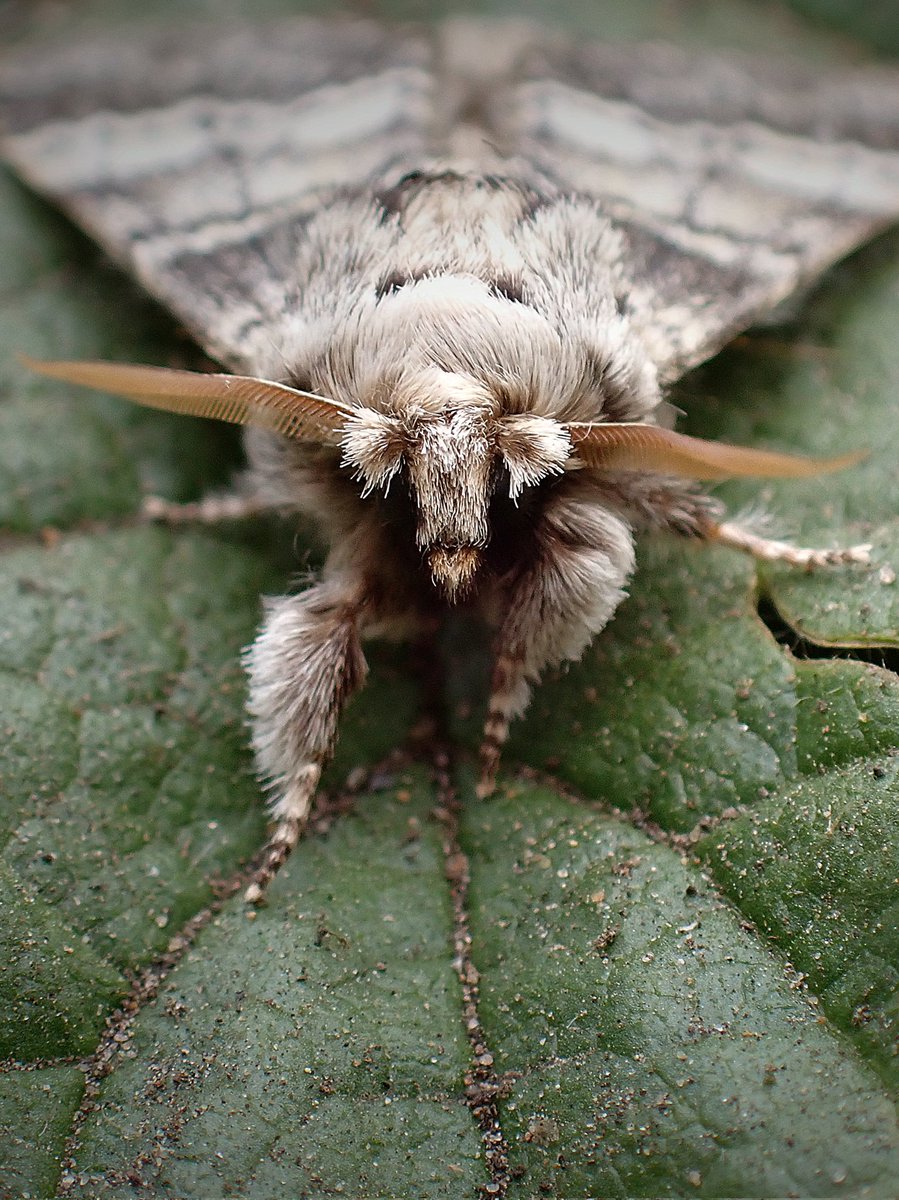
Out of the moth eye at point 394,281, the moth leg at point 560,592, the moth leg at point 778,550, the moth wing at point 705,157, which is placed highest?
the moth wing at point 705,157

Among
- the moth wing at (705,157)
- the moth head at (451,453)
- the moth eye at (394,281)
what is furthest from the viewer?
the moth wing at (705,157)

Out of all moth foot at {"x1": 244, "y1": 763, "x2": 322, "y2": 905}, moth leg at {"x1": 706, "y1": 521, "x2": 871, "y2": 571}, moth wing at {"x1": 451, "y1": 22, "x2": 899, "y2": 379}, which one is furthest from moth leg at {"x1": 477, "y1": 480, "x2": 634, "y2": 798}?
moth wing at {"x1": 451, "y1": 22, "x2": 899, "y2": 379}

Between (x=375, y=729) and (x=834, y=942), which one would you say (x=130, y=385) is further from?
(x=834, y=942)

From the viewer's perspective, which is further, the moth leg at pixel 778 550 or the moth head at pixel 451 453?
the moth leg at pixel 778 550

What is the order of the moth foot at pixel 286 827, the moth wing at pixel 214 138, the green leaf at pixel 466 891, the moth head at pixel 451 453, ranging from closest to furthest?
the green leaf at pixel 466 891 → the moth head at pixel 451 453 → the moth foot at pixel 286 827 → the moth wing at pixel 214 138

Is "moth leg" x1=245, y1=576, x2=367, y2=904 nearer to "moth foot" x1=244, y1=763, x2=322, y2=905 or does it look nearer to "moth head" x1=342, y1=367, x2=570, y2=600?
"moth foot" x1=244, y1=763, x2=322, y2=905

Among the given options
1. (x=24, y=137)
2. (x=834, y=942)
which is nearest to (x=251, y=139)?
(x=24, y=137)

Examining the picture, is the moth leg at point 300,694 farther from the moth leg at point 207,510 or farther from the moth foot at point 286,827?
the moth leg at point 207,510

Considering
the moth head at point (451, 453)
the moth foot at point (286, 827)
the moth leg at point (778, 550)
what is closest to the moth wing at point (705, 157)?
the moth leg at point (778, 550)
